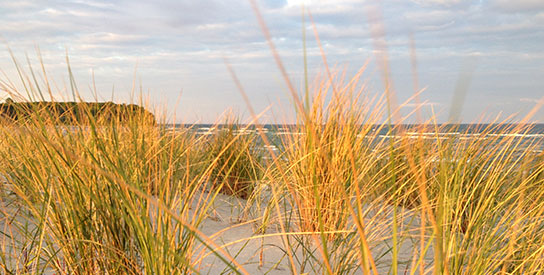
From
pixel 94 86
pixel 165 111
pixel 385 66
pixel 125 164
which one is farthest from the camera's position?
pixel 165 111

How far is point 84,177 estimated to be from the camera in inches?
60.9

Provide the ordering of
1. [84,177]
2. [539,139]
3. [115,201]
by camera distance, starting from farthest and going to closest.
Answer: [539,139] → [84,177] → [115,201]

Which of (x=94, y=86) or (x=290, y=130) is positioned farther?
(x=290, y=130)

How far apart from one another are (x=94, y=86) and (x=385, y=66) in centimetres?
171

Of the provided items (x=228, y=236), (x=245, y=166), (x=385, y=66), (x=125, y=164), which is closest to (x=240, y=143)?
(x=245, y=166)

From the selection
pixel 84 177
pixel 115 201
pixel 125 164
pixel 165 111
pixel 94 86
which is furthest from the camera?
pixel 165 111

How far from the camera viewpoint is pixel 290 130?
2668 millimetres

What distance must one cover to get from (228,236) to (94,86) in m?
1.06

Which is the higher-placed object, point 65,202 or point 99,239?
point 65,202

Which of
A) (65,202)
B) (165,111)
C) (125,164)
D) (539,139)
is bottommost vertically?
(65,202)

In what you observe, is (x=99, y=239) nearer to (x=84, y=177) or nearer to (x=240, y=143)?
(x=84, y=177)

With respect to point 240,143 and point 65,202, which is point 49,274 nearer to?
point 65,202

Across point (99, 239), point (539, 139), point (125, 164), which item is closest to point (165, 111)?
point (125, 164)

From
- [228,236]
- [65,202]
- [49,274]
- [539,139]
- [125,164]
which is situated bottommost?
[49,274]
